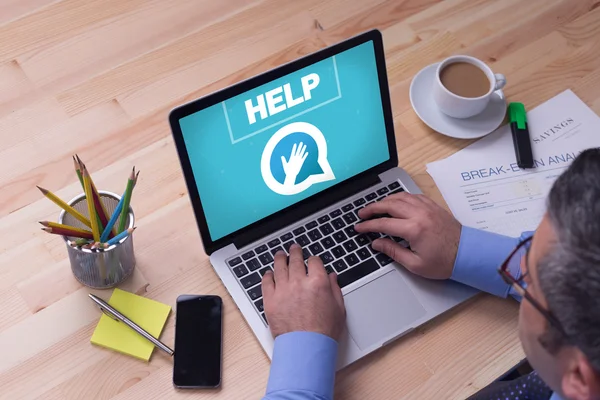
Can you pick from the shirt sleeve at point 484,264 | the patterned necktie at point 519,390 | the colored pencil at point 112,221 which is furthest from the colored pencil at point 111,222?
the patterned necktie at point 519,390

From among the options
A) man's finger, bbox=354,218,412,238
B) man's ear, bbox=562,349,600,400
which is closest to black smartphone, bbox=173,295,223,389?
man's finger, bbox=354,218,412,238

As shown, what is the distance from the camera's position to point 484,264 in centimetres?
103

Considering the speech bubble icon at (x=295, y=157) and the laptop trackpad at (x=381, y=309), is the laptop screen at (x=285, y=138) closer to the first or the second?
the speech bubble icon at (x=295, y=157)

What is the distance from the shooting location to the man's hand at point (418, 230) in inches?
41.0

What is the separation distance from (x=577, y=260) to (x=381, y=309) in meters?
0.41

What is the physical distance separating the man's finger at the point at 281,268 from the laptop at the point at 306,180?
0.02m

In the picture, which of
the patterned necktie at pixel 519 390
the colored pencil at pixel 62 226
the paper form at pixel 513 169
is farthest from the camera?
the paper form at pixel 513 169

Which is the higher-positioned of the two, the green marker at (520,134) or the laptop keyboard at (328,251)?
the laptop keyboard at (328,251)

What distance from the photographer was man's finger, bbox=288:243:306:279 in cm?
103

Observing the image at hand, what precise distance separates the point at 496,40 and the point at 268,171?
578mm

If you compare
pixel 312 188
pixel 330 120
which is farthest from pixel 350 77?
pixel 312 188

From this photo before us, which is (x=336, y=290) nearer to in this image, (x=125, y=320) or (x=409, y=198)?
(x=409, y=198)

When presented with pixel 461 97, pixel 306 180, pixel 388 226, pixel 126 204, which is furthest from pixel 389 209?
pixel 126 204

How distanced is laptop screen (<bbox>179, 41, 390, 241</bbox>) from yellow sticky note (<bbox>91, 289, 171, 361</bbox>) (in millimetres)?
142
